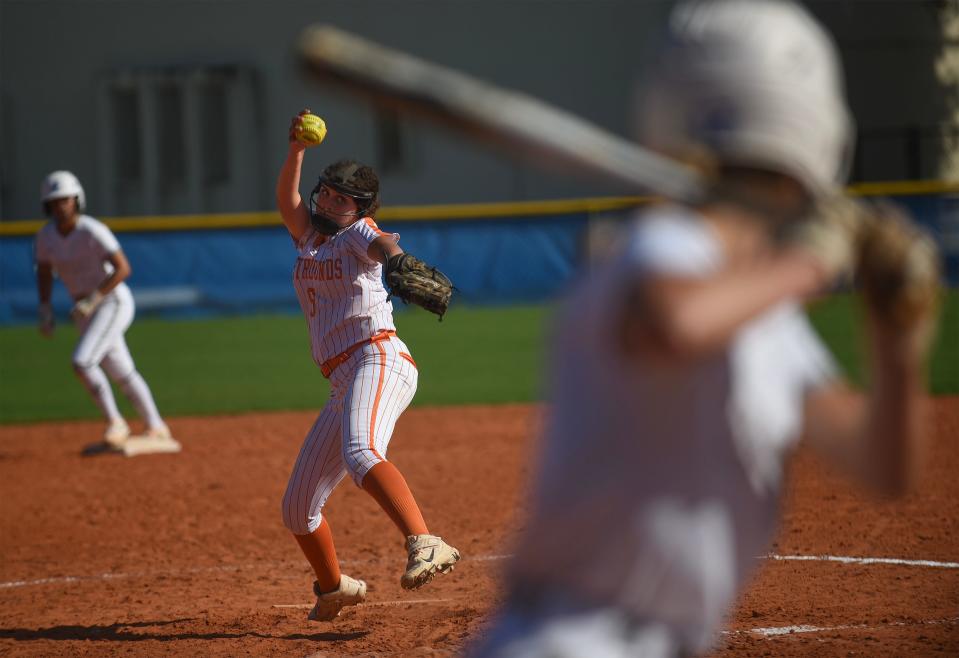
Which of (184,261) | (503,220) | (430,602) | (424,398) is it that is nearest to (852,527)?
(430,602)

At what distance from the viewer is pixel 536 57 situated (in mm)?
27484

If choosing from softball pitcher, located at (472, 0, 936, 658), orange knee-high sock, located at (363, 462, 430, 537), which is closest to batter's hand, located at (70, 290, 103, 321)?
orange knee-high sock, located at (363, 462, 430, 537)

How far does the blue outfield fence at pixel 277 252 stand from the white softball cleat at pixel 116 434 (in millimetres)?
9088

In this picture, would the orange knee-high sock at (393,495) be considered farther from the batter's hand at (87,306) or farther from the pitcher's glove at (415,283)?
the batter's hand at (87,306)

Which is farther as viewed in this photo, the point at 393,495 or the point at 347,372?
the point at 347,372

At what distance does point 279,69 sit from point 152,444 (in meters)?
18.6

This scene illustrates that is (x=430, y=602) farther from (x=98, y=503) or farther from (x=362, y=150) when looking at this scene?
(x=362, y=150)

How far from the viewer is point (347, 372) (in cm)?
581

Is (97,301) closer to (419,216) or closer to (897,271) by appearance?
(897,271)

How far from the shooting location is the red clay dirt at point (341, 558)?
5.53 m

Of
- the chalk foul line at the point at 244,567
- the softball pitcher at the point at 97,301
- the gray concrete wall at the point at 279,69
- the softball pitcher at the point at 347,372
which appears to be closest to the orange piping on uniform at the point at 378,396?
the softball pitcher at the point at 347,372

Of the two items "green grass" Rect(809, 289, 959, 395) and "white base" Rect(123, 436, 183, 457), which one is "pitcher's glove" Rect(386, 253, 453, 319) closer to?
"white base" Rect(123, 436, 183, 457)

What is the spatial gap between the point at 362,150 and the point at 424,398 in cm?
1523

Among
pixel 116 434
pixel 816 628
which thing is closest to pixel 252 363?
pixel 116 434
